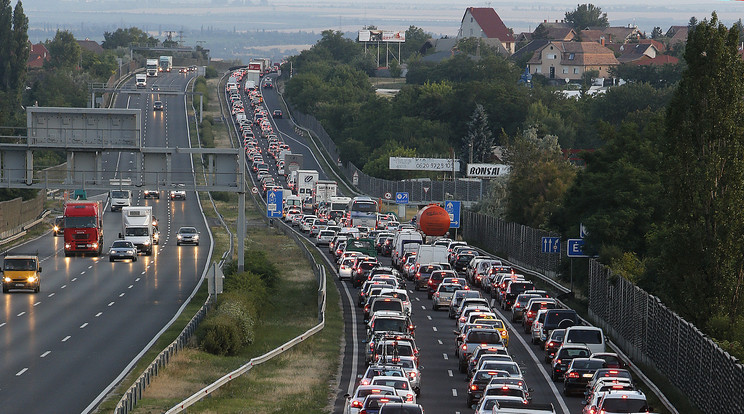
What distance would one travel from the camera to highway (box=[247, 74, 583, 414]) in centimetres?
3653

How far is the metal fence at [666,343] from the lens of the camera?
3212 cm

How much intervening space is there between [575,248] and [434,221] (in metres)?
23.0

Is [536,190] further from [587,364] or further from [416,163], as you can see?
[587,364]

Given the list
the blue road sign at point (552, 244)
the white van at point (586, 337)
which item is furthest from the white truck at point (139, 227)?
the white van at point (586, 337)

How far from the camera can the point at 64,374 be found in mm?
39062

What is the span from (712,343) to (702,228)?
23.2 feet

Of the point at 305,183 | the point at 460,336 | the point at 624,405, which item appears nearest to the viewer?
the point at 624,405

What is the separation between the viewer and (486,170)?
120m

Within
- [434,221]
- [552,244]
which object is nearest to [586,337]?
[552,244]

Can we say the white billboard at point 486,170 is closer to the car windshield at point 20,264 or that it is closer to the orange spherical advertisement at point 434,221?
the orange spherical advertisement at point 434,221

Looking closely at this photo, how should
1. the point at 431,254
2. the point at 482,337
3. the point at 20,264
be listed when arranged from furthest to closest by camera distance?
the point at 431,254 → the point at 20,264 → the point at 482,337

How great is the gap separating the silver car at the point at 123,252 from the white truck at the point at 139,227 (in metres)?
2.53

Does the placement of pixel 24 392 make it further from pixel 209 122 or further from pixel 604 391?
pixel 209 122

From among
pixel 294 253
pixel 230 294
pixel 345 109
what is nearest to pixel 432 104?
pixel 345 109
